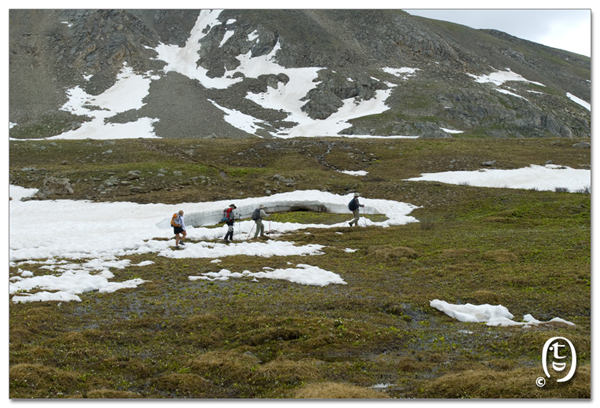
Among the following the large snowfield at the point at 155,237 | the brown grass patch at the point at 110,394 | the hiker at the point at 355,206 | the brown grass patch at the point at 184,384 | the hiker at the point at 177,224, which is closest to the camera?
the brown grass patch at the point at 110,394

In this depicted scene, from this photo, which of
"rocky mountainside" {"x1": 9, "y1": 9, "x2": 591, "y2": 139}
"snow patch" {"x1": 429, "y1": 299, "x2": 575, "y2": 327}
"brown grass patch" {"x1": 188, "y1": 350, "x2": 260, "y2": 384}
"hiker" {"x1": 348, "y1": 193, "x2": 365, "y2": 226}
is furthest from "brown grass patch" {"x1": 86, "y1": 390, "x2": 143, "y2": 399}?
"rocky mountainside" {"x1": 9, "y1": 9, "x2": 591, "y2": 139}

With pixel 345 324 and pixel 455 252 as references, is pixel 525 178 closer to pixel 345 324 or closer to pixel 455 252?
pixel 455 252

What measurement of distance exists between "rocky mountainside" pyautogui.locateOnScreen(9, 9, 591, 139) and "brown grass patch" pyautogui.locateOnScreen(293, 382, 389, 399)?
10200 cm

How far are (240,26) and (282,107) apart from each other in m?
50.0

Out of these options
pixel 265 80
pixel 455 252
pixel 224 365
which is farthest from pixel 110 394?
pixel 265 80

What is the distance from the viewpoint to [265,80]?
144250mm

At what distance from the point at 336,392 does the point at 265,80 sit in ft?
469

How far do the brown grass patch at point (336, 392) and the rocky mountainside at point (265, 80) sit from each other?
101997 millimetres

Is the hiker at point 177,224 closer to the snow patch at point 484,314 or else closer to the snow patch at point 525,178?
the snow patch at point 484,314

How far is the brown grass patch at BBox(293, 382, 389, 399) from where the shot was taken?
848 centimetres

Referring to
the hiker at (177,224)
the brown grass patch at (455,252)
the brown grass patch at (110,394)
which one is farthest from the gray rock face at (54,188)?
the brown grass patch at (110,394)

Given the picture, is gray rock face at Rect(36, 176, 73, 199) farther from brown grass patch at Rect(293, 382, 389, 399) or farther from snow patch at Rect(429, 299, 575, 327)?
brown grass patch at Rect(293, 382, 389, 399)

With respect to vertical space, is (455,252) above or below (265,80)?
below

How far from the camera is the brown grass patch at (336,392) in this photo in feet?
27.8
